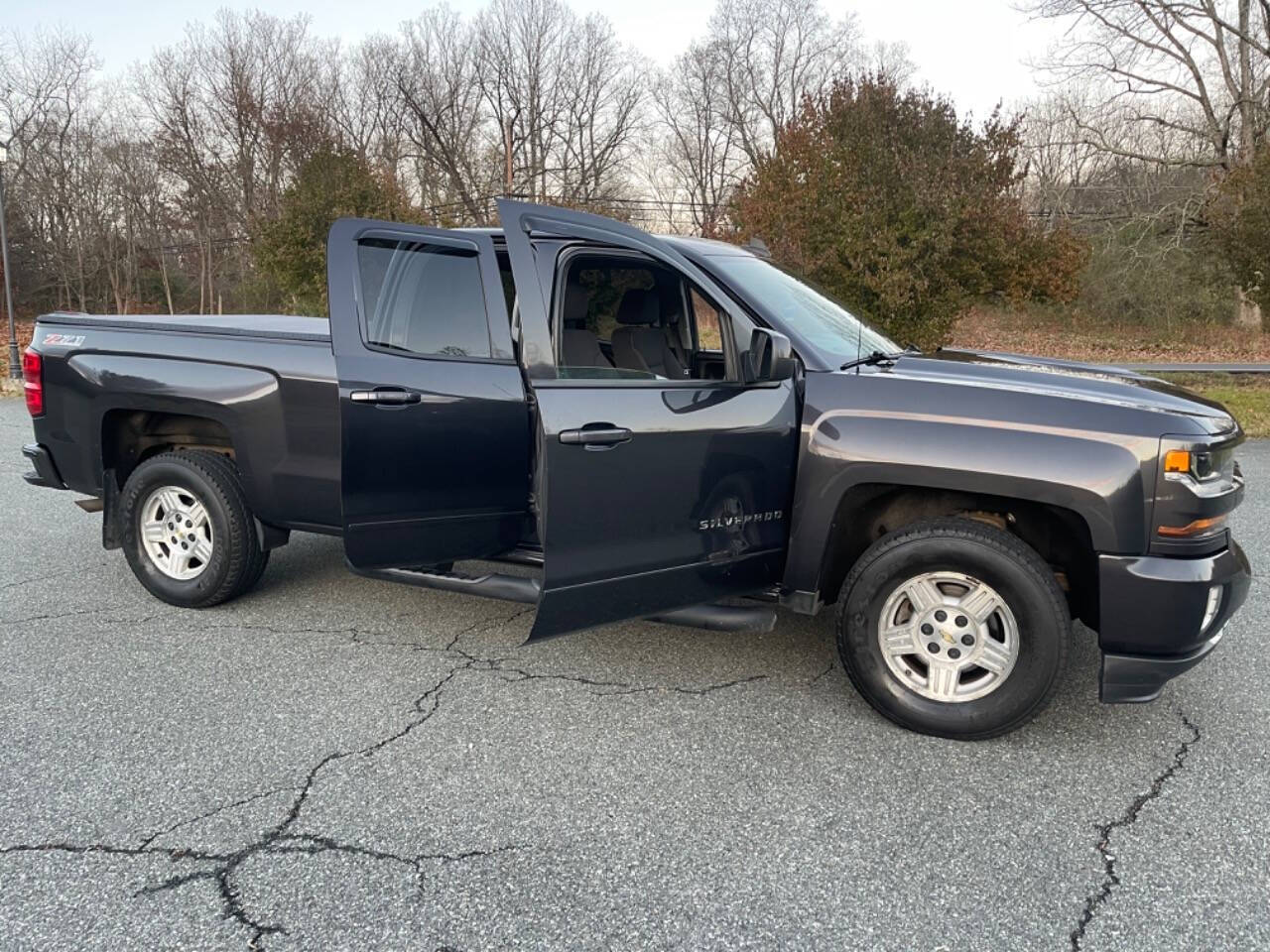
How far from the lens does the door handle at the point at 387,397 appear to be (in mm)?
3783

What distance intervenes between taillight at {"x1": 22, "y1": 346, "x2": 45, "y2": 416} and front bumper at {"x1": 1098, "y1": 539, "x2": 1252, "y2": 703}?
5136 mm

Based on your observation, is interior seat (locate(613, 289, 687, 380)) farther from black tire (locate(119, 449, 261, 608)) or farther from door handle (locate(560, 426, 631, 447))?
black tire (locate(119, 449, 261, 608))

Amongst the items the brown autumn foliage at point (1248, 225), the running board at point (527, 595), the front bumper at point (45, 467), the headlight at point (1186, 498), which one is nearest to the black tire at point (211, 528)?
the front bumper at point (45, 467)

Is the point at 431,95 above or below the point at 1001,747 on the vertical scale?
above

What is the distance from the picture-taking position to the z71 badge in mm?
4652

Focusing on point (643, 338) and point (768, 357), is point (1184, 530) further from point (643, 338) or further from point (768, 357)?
point (643, 338)

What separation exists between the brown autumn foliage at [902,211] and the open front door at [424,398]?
10.4 m

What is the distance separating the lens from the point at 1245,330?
1078 inches

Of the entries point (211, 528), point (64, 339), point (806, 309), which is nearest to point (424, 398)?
point (211, 528)

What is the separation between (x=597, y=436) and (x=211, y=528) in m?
2.41

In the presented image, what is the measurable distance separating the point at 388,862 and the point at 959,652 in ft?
6.88

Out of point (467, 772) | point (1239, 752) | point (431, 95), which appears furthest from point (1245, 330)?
point (431, 95)

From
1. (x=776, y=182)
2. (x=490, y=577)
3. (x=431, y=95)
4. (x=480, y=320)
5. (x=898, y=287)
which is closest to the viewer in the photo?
(x=490, y=577)

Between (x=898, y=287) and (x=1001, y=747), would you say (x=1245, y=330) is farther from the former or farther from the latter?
(x=1001, y=747)
